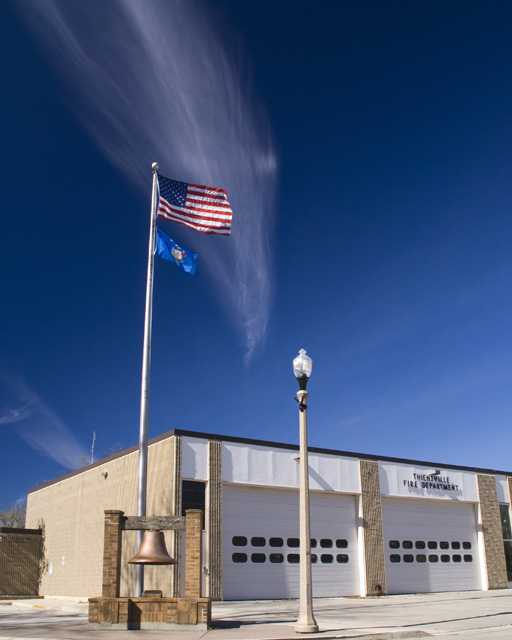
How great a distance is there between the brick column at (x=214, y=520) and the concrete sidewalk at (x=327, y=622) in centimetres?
81

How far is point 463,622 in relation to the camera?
49.8ft

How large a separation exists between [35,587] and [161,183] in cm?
2386

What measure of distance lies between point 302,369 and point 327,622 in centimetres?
641

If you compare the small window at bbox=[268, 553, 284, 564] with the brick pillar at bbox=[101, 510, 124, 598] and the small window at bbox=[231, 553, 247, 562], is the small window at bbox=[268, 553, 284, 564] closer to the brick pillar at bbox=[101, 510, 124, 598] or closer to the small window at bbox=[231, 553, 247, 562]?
the small window at bbox=[231, 553, 247, 562]

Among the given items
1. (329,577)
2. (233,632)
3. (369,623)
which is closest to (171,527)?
(233,632)

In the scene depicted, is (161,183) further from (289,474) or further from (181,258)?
(289,474)

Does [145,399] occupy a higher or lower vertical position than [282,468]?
higher

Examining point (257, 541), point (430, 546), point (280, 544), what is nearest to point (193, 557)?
point (257, 541)

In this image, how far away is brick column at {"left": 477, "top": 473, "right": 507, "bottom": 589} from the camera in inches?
1247

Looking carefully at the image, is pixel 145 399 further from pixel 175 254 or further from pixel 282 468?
pixel 282 468

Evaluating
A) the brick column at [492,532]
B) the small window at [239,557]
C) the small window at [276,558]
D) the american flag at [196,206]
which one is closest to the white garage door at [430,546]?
the brick column at [492,532]

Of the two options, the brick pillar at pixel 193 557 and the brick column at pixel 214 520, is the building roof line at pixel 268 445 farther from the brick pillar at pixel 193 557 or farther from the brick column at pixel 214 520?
the brick pillar at pixel 193 557

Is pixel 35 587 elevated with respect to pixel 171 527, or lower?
lower

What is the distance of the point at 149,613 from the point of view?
13703mm
